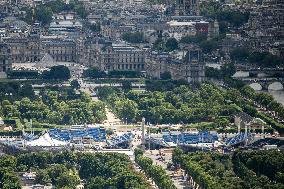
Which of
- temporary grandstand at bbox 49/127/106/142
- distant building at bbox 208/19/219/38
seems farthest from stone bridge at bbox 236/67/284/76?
temporary grandstand at bbox 49/127/106/142

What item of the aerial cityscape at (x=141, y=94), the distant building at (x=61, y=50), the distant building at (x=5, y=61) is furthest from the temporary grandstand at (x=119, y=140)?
the distant building at (x=61, y=50)

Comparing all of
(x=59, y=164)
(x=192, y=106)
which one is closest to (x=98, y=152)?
(x=59, y=164)

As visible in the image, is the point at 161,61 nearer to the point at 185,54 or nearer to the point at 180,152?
the point at 185,54

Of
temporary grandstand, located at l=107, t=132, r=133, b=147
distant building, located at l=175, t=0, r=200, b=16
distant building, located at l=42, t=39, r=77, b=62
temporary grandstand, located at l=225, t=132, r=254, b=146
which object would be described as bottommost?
distant building, located at l=42, t=39, r=77, b=62

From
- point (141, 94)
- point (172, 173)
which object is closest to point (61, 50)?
point (141, 94)

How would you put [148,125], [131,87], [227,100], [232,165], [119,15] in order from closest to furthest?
[232,165]
[148,125]
[227,100]
[131,87]
[119,15]

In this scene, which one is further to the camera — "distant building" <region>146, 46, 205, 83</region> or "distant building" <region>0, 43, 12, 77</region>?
"distant building" <region>0, 43, 12, 77</region>

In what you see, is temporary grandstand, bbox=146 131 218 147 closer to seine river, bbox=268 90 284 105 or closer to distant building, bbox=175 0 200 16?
seine river, bbox=268 90 284 105
